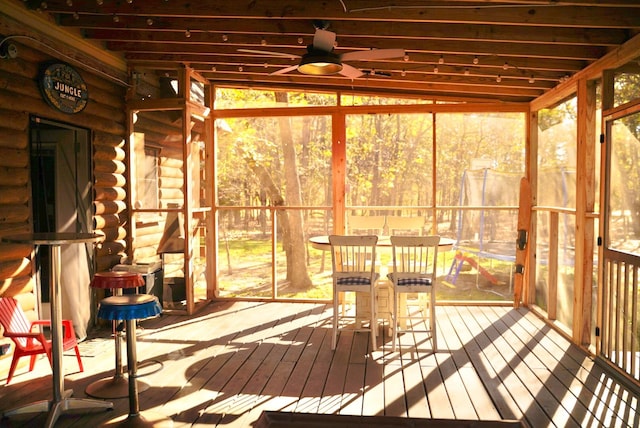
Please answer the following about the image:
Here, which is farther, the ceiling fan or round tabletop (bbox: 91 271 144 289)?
the ceiling fan

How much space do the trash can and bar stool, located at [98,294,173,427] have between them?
229cm

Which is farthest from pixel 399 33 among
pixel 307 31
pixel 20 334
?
pixel 20 334

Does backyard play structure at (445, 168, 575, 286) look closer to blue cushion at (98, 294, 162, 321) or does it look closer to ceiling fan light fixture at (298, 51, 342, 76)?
ceiling fan light fixture at (298, 51, 342, 76)

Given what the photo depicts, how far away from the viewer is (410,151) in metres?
8.11

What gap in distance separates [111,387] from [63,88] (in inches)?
108

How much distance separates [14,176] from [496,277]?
653 centimetres

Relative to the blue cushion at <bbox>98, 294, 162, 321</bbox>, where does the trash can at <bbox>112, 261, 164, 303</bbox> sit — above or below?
below

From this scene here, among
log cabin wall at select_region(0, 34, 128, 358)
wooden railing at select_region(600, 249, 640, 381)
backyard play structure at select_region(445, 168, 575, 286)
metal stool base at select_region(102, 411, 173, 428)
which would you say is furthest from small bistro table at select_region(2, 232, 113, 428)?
backyard play structure at select_region(445, 168, 575, 286)

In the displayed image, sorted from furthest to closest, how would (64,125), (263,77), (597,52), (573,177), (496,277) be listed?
(496,277), (263,77), (573,177), (64,125), (597,52)

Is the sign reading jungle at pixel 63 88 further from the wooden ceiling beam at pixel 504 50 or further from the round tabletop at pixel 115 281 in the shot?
the round tabletop at pixel 115 281

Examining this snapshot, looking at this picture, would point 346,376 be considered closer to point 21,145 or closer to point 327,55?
point 327,55

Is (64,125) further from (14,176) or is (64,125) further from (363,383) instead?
(363,383)

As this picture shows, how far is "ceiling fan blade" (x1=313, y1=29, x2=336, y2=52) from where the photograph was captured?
12.5ft

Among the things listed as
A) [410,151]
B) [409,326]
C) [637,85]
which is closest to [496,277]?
[410,151]
